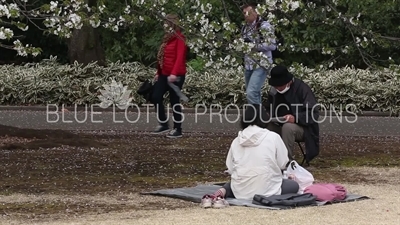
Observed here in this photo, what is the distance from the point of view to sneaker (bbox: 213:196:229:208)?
8.32 metres

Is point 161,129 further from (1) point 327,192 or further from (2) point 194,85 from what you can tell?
(1) point 327,192

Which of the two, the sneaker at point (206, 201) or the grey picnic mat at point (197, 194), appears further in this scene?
the grey picnic mat at point (197, 194)

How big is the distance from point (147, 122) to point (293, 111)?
21.7 feet

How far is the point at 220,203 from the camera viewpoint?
8336 mm

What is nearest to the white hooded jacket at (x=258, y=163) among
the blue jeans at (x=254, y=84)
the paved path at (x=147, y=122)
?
the blue jeans at (x=254, y=84)

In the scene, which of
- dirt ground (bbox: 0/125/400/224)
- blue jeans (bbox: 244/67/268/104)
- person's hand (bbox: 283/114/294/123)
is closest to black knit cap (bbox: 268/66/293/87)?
person's hand (bbox: 283/114/294/123)

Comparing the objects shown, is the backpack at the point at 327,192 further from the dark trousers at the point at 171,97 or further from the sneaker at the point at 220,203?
the dark trousers at the point at 171,97

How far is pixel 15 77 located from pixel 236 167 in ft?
40.2

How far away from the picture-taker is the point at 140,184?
991 centimetres

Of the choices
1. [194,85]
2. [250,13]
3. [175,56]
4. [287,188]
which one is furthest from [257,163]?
[194,85]

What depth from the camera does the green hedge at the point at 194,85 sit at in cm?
1889

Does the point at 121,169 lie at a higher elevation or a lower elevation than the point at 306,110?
lower

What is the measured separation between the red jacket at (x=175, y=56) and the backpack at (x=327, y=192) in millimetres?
5117

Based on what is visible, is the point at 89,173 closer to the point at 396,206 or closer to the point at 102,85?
the point at 396,206
